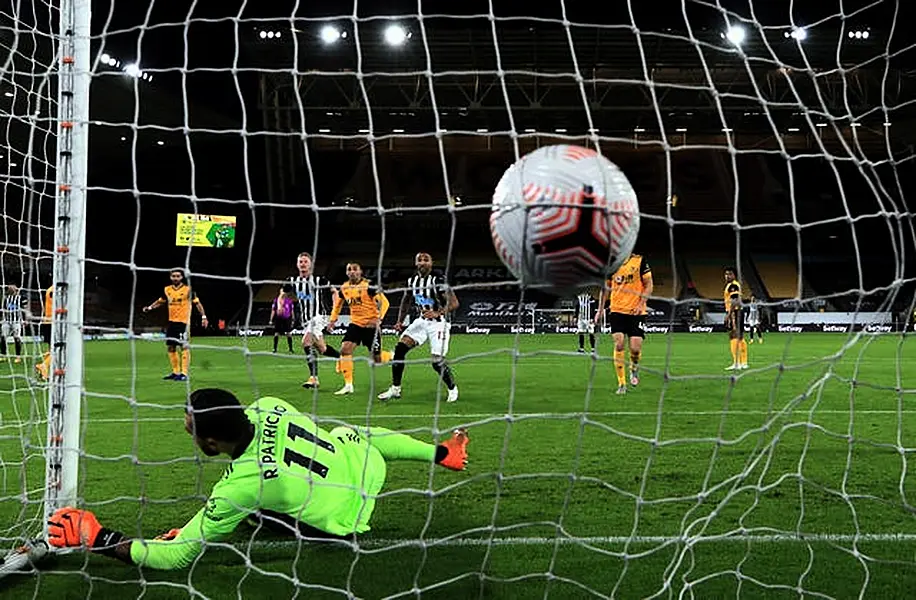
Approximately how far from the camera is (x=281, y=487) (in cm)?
319

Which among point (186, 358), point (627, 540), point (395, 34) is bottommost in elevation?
point (627, 540)

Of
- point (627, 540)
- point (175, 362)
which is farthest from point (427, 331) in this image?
point (627, 540)

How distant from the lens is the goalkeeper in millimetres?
3035

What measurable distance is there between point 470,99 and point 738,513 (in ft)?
69.0

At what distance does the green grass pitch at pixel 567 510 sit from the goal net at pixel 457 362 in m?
0.02

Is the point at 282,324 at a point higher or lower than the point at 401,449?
higher

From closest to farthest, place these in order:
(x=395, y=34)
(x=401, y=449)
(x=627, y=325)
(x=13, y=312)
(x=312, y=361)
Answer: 1. (x=401, y=449)
2. (x=312, y=361)
3. (x=13, y=312)
4. (x=627, y=325)
5. (x=395, y=34)

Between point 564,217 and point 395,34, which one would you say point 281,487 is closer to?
point 564,217

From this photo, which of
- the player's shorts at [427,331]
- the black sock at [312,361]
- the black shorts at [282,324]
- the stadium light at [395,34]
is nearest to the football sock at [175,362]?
Result: the black sock at [312,361]

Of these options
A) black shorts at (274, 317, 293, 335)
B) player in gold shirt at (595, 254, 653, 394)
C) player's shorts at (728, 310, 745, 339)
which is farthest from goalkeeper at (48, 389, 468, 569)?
black shorts at (274, 317, 293, 335)

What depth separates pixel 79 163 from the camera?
3227 millimetres

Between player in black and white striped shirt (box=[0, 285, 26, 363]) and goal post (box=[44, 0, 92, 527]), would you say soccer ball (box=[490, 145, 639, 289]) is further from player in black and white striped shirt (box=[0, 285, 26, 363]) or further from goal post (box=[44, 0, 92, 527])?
player in black and white striped shirt (box=[0, 285, 26, 363])

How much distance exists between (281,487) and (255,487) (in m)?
0.11

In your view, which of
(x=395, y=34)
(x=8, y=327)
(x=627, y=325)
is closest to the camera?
(x=8, y=327)
